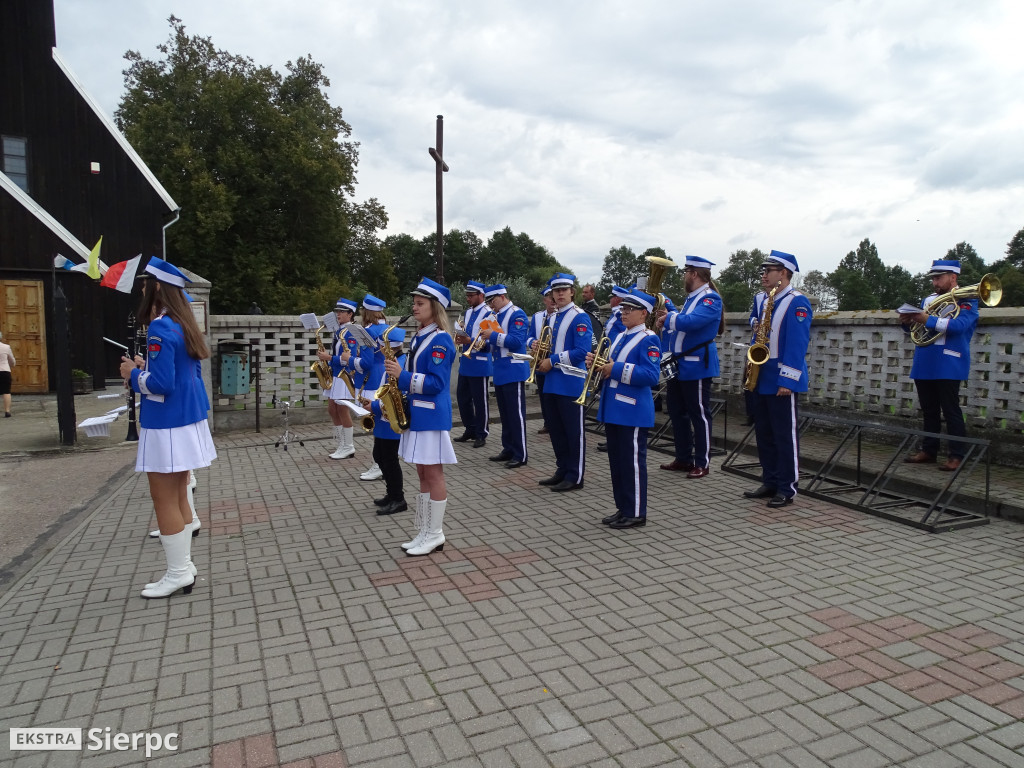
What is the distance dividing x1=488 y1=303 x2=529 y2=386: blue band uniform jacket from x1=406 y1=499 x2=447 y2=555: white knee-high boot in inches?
134

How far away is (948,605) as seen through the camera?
4430mm

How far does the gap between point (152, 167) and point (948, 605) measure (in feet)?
105

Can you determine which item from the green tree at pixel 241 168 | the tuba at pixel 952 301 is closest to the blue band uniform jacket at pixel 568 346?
the tuba at pixel 952 301

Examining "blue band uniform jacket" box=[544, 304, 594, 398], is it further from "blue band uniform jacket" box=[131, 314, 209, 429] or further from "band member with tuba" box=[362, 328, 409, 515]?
"blue band uniform jacket" box=[131, 314, 209, 429]

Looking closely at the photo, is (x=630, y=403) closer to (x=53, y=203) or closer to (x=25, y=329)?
(x=25, y=329)

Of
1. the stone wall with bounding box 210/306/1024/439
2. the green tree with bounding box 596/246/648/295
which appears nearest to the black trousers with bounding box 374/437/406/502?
the stone wall with bounding box 210/306/1024/439

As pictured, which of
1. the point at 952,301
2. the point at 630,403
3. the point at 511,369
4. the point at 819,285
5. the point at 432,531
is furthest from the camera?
the point at 819,285

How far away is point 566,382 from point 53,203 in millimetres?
16169

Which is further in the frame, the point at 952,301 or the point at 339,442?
the point at 339,442

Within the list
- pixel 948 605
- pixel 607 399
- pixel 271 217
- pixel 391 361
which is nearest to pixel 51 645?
pixel 391 361

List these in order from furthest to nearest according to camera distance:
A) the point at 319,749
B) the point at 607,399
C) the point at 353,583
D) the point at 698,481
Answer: the point at 698,481 → the point at 607,399 → the point at 353,583 → the point at 319,749

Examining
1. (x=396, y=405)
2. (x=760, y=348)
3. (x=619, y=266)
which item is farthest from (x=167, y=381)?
(x=619, y=266)

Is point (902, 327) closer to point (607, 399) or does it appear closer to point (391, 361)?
point (607, 399)

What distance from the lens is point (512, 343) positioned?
27.7 feet
